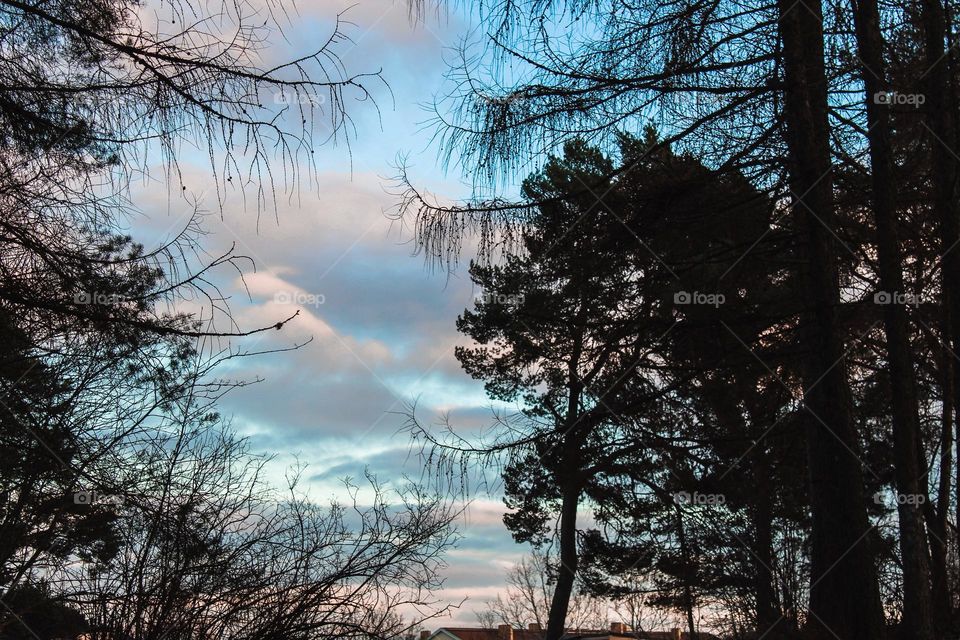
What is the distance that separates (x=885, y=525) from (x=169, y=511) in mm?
8070

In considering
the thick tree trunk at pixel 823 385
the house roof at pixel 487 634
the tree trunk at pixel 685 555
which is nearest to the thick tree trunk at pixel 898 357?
the thick tree trunk at pixel 823 385

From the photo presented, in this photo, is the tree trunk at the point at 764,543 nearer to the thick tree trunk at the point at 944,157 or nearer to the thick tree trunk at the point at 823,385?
the thick tree trunk at the point at 944,157

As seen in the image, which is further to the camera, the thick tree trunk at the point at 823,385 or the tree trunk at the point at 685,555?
the tree trunk at the point at 685,555

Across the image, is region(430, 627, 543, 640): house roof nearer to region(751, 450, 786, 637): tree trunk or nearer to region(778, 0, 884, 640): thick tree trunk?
region(751, 450, 786, 637): tree trunk

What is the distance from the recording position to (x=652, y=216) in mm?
5805

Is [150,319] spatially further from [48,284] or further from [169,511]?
[169,511]

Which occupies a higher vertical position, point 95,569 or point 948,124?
point 948,124

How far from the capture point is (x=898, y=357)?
5.10m

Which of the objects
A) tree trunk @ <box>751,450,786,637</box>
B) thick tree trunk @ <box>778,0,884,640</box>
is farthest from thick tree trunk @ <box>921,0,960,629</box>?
tree trunk @ <box>751,450,786,637</box>

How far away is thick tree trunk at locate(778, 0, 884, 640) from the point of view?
15.8 ft

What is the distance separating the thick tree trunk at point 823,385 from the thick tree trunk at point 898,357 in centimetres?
22

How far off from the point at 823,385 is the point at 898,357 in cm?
51

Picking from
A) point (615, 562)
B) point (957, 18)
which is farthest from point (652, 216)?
point (615, 562)

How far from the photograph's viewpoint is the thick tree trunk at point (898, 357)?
4746mm
